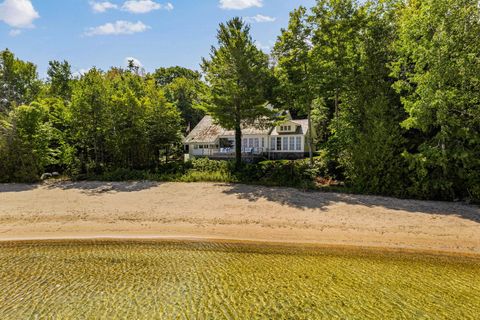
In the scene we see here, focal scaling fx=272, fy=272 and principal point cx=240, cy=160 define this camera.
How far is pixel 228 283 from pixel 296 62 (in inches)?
668

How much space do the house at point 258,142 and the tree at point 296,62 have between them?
762 centimetres

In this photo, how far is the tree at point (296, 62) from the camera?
1933cm

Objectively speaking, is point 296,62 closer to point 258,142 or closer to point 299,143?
point 299,143

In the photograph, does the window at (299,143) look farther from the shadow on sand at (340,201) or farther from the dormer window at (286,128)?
the shadow on sand at (340,201)

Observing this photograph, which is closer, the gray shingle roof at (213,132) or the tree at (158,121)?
the tree at (158,121)

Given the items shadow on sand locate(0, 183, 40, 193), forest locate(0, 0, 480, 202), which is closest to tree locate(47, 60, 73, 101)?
forest locate(0, 0, 480, 202)

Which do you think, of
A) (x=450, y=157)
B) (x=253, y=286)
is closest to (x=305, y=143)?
(x=450, y=157)

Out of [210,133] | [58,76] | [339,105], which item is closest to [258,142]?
[210,133]

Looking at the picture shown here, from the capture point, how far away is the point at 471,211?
12266 mm

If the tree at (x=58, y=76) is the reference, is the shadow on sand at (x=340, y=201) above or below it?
below

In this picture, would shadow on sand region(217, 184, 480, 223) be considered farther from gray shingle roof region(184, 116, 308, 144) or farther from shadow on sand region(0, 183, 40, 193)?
gray shingle roof region(184, 116, 308, 144)

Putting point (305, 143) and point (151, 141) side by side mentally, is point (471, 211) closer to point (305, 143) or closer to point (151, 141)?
point (305, 143)

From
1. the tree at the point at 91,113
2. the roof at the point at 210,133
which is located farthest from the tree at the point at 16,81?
the roof at the point at 210,133

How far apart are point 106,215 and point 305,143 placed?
21.3 m
